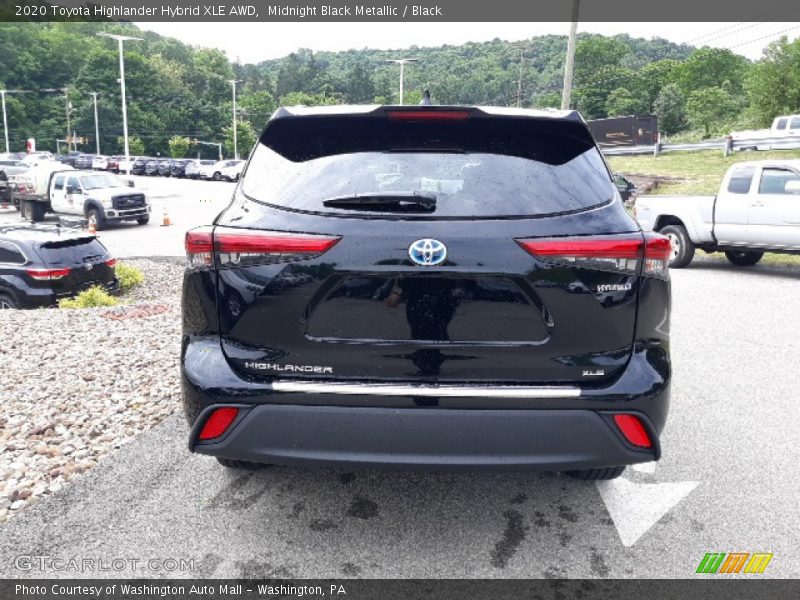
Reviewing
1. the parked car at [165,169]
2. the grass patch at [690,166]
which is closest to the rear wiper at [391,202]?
the grass patch at [690,166]

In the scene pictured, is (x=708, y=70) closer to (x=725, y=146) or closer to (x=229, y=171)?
(x=229, y=171)

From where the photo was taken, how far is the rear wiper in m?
2.72

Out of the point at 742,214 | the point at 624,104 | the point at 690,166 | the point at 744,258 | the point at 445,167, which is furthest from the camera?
the point at 624,104

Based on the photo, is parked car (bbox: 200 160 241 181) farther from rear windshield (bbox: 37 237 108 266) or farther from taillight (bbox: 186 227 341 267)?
taillight (bbox: 186 227 341 267)

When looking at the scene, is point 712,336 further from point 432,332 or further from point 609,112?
point 609,112

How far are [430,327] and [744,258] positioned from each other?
13083mm

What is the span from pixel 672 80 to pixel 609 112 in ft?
47.6

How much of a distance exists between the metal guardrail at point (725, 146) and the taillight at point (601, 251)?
3089 cm

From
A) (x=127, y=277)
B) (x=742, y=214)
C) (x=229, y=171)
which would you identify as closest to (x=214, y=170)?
(x=229, y=171)

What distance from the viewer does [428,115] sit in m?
3.06

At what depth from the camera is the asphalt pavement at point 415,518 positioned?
2986 millimetres

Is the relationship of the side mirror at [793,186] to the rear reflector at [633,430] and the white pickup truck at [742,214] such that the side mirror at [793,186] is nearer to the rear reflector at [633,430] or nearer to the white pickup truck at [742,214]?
the white pickup truck at [742,214]

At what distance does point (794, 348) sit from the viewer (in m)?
7.11

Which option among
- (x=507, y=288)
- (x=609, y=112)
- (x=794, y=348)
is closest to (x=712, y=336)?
(x=794, y=348)
